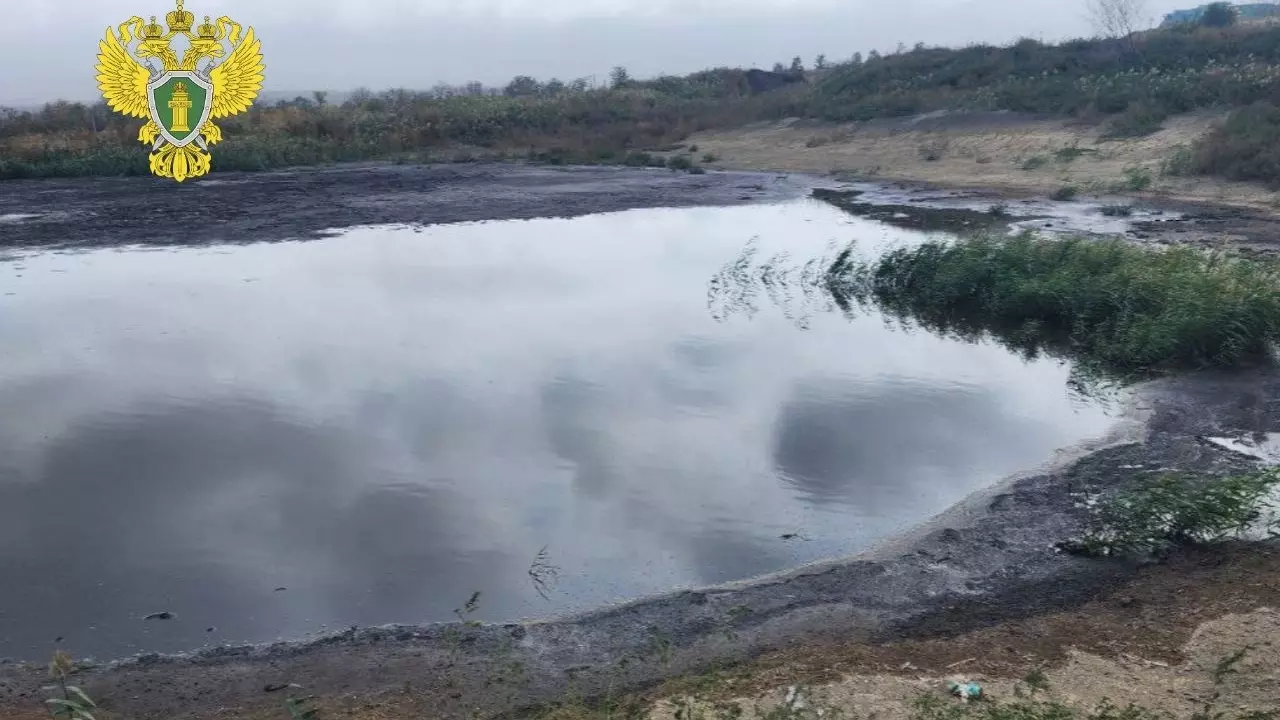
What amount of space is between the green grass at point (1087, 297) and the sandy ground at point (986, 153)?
8.56 m

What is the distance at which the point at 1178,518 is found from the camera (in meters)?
6.95

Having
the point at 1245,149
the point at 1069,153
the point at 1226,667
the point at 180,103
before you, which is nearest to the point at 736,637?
the point at 1226,667

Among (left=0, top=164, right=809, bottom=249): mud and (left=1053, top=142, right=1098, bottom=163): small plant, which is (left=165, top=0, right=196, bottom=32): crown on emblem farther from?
(left=1053, top=142, right=1098, bottom=163): small plant

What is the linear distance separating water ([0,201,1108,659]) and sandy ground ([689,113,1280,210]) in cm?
1230

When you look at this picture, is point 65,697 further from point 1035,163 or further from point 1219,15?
point 1219,15

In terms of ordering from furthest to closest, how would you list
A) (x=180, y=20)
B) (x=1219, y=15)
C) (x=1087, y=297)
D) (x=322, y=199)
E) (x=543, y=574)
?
(x=1219, y=15) → (x=322, y=199) → (x=1087, y=297) → (x=180, y=20) → (x=543, y=574)

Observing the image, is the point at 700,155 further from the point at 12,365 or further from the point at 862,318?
the point at 12,365

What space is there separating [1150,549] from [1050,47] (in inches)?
1623

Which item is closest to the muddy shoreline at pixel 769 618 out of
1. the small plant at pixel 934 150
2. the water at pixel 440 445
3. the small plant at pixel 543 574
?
the water at pixel 440 445

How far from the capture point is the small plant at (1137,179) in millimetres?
22938

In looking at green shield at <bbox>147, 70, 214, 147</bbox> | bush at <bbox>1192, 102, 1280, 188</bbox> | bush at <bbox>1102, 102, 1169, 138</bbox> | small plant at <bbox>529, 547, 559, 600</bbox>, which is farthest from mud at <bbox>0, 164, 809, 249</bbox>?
small plant at <bbox>529, 547, 559, 600</bbox>

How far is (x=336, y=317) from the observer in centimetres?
1427

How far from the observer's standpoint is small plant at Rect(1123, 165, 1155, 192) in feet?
75.3

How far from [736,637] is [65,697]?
3.48 meters
